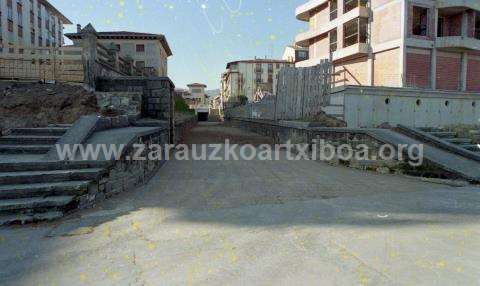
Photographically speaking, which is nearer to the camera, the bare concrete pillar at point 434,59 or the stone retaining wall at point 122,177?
the stone retaining wall at point 122,177

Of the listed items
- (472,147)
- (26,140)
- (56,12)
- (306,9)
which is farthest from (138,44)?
(472,147)

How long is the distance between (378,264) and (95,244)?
9.50ft

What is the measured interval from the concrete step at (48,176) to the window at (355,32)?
25300 millimetres

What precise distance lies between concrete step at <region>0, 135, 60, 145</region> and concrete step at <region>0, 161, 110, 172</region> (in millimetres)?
1348

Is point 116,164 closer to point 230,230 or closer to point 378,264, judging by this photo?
point 230,230

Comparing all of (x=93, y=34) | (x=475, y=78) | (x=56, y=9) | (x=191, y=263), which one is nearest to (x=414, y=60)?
(x=475, y=78)

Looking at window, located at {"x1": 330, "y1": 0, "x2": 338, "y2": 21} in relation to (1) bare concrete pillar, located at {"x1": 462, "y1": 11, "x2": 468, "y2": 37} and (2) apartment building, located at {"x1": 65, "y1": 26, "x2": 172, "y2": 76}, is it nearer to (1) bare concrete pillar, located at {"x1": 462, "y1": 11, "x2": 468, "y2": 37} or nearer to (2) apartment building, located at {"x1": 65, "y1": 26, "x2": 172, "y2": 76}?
(1) bare concrete pillar, located at {"x1": 462, "y1": 11, "x2": 468, "y2": 37}

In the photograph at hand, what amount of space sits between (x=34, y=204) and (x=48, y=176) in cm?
66

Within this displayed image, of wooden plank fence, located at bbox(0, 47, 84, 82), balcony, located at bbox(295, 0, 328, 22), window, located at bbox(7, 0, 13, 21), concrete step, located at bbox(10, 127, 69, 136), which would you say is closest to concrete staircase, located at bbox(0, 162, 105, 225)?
concrete step, located at bbox(10, 127, 69, 136)

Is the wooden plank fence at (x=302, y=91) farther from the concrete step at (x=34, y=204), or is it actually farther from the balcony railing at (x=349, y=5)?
the balcony railing at (x=349, y=5)

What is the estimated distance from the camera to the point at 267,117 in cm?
1938

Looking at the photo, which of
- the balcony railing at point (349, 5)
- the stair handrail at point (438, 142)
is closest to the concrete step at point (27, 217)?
the stair handrail at point (438, 142)

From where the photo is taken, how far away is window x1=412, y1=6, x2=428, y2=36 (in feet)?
79.4

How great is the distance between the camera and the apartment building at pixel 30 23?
33.3 meters
